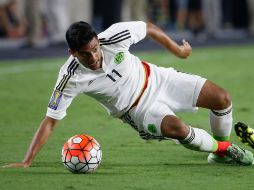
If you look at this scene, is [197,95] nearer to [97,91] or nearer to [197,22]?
[97,91]

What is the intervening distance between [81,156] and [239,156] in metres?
1.40

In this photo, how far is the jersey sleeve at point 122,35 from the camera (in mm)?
7758

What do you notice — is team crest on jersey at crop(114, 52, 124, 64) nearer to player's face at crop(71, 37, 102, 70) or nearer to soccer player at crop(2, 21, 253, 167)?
soccer player at crop(2, 21, 253, 167)

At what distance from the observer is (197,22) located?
80.7 feet

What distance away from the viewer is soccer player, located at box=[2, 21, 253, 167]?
24.6 feet

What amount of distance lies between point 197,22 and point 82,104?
39.0 feet

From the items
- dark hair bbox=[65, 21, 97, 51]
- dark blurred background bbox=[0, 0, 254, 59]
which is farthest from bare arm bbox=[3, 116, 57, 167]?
dark blurred background bbox=[0, 0, 254, 59]

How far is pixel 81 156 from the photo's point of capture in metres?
7.47

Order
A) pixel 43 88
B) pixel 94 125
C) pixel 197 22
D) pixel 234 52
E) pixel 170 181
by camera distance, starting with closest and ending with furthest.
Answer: pixel 170 181 < pixel 94 125 < pixel 43 88 < pixel 234 52 < pixel 197 22

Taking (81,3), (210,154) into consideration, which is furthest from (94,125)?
(81,3)

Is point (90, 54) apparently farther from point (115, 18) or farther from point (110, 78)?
point (115, 18)

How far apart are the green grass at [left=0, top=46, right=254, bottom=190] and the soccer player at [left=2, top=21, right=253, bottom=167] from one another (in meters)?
0.28

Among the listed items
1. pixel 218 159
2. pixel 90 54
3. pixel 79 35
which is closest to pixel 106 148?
pixel 218 159

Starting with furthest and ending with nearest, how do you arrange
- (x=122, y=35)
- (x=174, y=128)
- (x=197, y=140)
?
(x=122, y=35)
(x=197, y=140)
(x=174, y=128)
